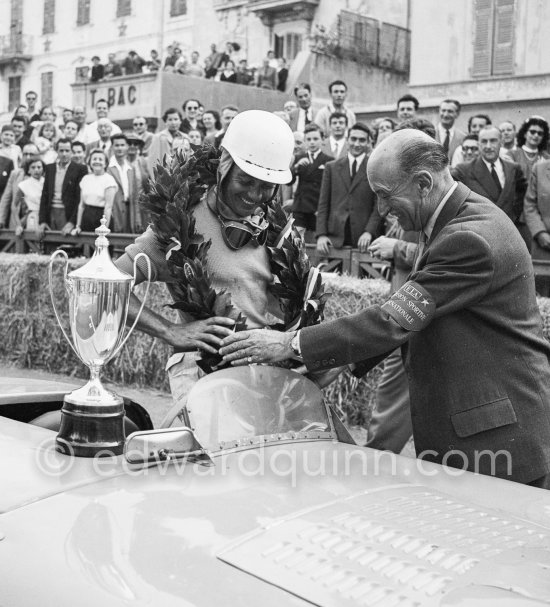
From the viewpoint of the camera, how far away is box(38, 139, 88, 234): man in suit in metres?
12.8

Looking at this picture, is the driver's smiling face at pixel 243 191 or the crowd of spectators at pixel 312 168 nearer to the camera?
the driver's smiling face at pixel 243 191

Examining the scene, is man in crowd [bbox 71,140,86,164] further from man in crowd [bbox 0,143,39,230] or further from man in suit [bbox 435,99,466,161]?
man in suit [bbox 435,99,466,161]

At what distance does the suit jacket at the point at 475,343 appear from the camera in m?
3.07

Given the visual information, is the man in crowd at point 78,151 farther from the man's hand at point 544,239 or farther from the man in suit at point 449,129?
the man's hand at point 544,239

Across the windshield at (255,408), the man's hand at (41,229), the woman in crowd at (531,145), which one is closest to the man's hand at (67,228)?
the man's hand at (41,229)

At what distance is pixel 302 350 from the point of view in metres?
3.23

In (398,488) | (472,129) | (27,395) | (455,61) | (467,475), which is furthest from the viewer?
(455,61)

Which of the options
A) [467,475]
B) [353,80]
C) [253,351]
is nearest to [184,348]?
[253,351]

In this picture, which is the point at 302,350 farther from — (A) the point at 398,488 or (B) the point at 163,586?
(B) the point at 163,586

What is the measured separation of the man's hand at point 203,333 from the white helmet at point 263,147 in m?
0.54

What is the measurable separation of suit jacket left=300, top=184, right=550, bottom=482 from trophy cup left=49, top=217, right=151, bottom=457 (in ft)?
2.74

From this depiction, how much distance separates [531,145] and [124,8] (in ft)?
130

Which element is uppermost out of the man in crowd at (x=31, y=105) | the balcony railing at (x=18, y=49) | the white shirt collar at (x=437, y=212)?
the balcony railing at (x=18, y=49)

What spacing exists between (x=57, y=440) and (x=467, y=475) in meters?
1.15
